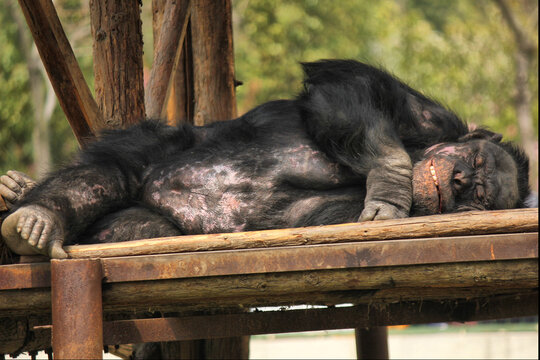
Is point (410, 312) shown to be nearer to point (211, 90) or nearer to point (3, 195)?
point (3, 195)

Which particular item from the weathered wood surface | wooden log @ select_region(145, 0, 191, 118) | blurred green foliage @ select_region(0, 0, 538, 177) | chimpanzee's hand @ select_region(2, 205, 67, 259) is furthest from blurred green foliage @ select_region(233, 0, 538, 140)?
chimpanzee's hand @ select_region(2, 205, 67, 259)

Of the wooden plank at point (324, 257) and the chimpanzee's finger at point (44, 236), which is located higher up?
the chimpanzee's finger at point (44, 236)

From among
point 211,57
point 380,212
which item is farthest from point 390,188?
point 211,57

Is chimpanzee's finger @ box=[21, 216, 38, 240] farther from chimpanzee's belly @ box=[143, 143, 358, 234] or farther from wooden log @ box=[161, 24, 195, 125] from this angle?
wooden log @ box=[161, 24, 195, 125]

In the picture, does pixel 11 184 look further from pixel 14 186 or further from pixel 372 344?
pixel 372 344

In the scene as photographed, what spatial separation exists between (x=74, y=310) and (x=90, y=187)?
0.80m

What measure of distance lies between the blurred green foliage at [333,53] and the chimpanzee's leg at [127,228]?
42.2 ft

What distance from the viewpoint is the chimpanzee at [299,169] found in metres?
3.07

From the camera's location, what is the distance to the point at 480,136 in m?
3.37

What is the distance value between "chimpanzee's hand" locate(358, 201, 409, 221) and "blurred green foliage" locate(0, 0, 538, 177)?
12.9m

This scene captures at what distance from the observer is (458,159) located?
316cm

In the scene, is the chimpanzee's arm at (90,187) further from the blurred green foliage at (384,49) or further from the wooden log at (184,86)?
the blurred green foliage at (384,49)

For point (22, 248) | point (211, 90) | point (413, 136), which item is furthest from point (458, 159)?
point (211, 90)

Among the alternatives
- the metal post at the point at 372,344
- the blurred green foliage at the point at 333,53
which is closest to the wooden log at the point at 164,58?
the metal post at the point at 372,344
